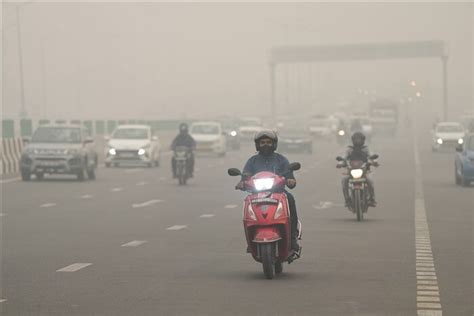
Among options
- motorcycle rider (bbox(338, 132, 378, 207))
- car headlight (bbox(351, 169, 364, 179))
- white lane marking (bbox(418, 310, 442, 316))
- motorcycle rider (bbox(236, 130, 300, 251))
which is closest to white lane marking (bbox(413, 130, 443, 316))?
white lane marking (bbox(418, 310, 442, 316))

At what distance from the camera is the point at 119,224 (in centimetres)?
2317

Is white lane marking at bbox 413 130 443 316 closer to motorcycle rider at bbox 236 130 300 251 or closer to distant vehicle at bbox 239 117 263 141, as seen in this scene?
motorcycle rider at bbox 236 130 300 251

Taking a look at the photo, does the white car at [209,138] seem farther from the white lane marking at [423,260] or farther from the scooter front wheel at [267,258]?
the scooter front wheel at [267,258]

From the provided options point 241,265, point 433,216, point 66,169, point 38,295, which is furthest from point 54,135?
point 38,295

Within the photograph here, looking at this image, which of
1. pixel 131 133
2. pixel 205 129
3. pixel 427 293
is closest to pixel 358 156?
pixel 427 293

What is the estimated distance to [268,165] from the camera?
14.8 metres

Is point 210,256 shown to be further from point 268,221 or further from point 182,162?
point 182,162

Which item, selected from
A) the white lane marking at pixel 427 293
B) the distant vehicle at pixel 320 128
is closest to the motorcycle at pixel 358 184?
the white lane marking at pixel 427 293

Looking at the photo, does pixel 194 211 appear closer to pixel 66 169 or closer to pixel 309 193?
pixel 309 193

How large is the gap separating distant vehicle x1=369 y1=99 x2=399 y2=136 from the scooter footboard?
10127 centimetres

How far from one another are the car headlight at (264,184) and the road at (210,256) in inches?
36.4

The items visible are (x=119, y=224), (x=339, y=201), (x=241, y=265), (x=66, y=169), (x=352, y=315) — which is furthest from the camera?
(x=66, y=169)

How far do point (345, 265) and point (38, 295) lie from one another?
420 cm

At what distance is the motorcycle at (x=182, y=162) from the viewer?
37991 mm
